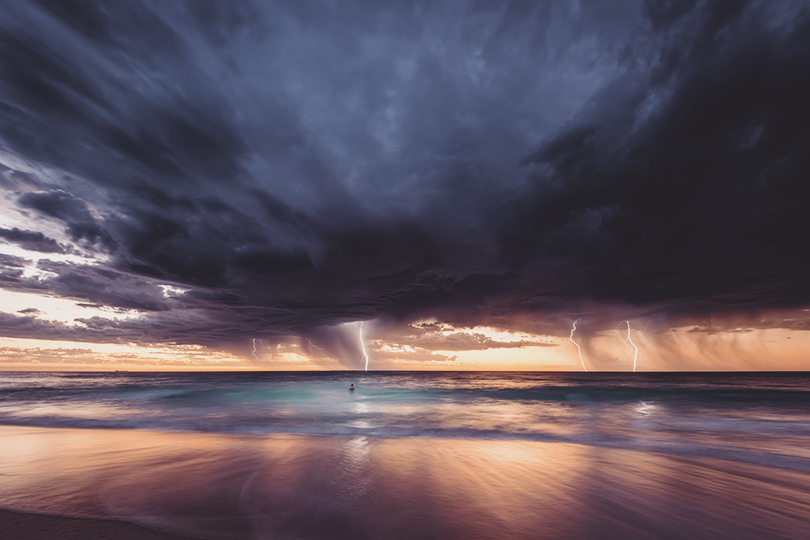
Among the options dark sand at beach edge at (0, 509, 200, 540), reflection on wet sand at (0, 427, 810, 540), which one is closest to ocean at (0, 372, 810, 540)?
reflection on wet sand at (0, 427, 810, 540)

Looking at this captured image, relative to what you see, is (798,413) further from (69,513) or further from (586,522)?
(69,513)

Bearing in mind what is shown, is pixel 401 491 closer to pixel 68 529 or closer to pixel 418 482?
pixel 418 482

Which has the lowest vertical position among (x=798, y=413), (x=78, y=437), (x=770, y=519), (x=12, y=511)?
(x=798, y=413)

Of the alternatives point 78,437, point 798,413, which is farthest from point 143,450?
point 798,413

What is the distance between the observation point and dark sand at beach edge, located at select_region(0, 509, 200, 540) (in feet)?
14.2

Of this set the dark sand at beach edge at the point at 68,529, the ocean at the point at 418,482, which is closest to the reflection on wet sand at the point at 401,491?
the ocean at the point at 418,482

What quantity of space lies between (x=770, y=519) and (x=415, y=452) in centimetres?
781

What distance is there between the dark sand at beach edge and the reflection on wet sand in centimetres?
27

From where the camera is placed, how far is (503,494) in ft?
21.5

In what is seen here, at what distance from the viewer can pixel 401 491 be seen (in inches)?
261

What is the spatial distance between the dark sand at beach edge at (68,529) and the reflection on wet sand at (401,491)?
0.27 meters

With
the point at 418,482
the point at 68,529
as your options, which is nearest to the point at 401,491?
the point at 418,482

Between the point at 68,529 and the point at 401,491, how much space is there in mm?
5128

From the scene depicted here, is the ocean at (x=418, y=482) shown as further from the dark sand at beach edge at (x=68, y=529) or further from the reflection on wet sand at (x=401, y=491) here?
the dark sand at beach edge at (x=68, y=529)
